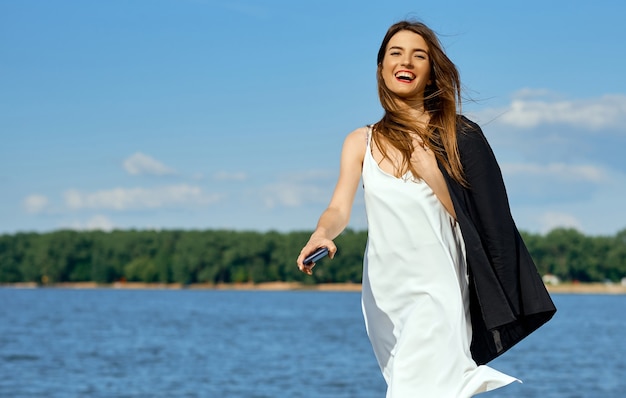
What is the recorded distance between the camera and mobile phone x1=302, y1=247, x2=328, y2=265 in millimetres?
3770

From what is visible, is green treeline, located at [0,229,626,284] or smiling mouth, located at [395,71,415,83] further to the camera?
green treeline, located at [0,229,626,284]

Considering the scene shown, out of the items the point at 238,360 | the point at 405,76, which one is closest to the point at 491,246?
the point at 405,76

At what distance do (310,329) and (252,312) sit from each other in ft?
70.3

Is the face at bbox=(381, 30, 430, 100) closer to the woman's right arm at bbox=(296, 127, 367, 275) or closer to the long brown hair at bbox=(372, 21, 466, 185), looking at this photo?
the long brown hair at bbox=(372, 21, 466, 185)

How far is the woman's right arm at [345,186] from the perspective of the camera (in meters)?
4.15

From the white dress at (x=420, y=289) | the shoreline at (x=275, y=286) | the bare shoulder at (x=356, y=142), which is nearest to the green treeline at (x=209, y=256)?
the shoreline at (x=275, y=286)

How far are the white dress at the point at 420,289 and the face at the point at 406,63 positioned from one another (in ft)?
1.16

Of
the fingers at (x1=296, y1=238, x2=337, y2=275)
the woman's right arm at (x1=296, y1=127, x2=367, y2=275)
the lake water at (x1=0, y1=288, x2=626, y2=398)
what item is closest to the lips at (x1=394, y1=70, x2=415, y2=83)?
the woman's right arm at (x1=296, y1=127, x2=367, y2=275)

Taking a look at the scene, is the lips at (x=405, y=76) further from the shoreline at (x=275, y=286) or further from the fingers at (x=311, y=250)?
the shoreline at (x=275, y=286)

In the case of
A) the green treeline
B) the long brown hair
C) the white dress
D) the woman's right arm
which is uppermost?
the green treeline

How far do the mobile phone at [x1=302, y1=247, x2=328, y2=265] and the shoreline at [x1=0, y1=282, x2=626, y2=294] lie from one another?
4564 inches

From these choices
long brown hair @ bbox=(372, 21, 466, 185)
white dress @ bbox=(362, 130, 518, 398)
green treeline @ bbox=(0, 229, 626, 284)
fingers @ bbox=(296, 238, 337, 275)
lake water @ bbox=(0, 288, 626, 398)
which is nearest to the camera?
fingers @ bbox=(296, 238, 337, 275)

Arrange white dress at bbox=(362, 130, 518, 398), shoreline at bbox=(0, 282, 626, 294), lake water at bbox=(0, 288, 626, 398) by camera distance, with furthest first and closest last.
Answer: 1. shoreline at bbox=(0, 282, 626, 294)
2. lake water at bbox=(0, 288, 626, 398)
3. white dress at bbox=(362, 130, 518, 398)

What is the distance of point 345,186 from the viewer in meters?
4.31
